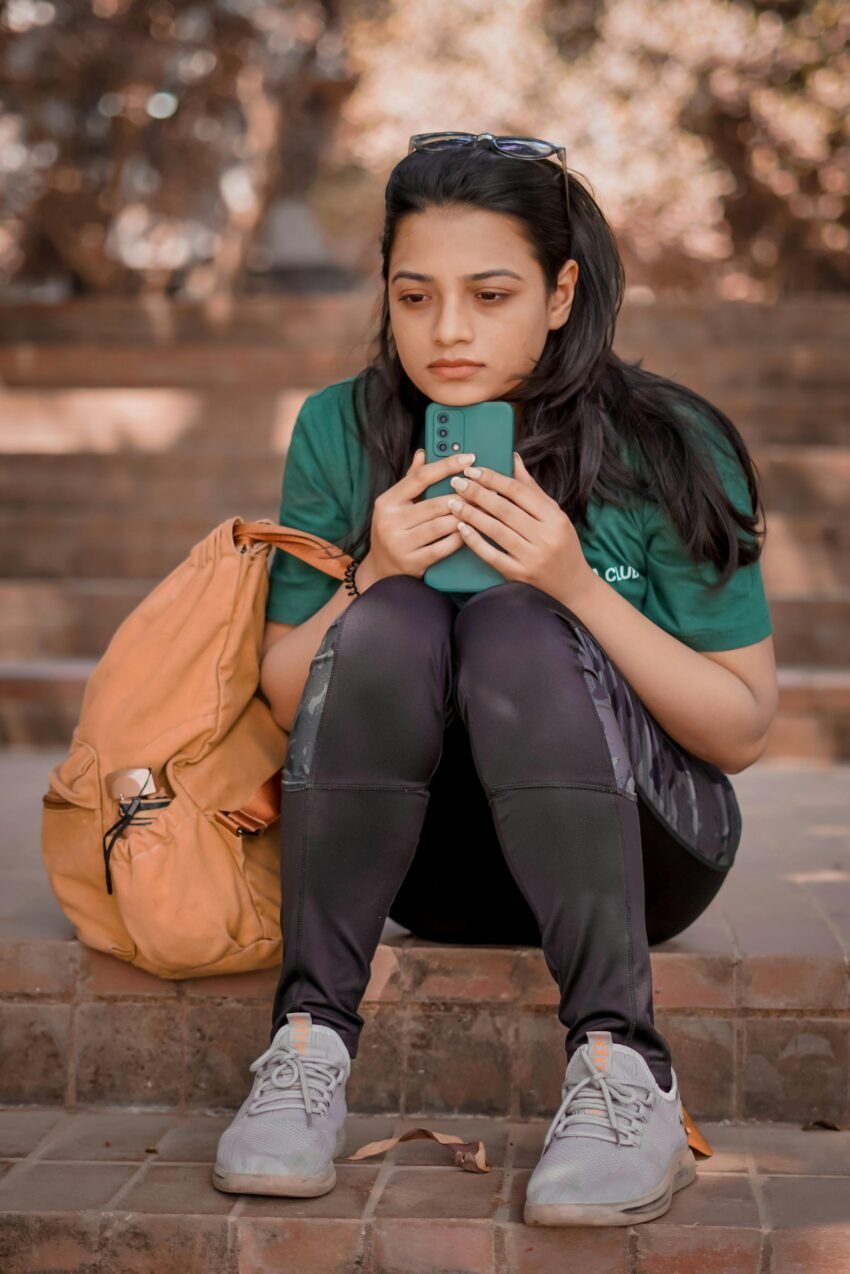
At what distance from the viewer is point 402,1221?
6.00 ft

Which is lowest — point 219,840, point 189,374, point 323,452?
point 219,840

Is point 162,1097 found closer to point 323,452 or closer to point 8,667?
point 323,452

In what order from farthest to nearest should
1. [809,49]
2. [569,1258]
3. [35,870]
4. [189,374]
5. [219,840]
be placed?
1. [809,49]
2. [189,374]
3. [35,870]
4. [219,840]
5. [569,1258]

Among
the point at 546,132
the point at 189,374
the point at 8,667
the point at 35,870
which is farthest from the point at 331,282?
the point at 35,870

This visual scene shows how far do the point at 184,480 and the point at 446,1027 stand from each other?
13.6ft

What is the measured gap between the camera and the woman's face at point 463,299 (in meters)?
2.09

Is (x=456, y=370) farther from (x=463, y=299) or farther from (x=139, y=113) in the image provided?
(x=139, y=113)

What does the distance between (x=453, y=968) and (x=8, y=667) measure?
108 inches

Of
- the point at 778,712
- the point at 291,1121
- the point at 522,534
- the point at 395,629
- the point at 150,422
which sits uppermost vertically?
the point at 150,422

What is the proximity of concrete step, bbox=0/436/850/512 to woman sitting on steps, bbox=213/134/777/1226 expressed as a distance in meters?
3.32

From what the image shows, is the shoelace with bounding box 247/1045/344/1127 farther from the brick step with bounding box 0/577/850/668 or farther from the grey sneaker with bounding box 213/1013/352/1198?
the brick step with bounding box 0/577/850/668

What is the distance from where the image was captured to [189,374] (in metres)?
7.40

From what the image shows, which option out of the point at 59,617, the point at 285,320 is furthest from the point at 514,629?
the point at 285,320

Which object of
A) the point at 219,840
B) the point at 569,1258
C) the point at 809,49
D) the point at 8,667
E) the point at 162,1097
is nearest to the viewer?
the point at 569,1258
